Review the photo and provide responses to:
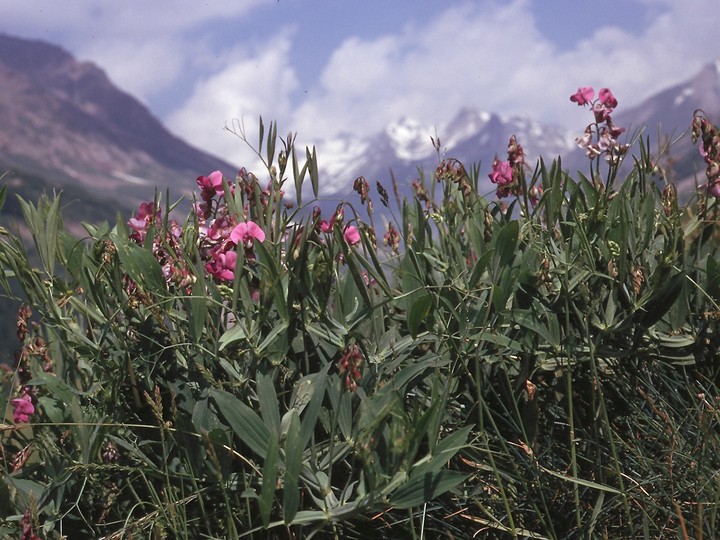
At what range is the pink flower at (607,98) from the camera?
7.80ft

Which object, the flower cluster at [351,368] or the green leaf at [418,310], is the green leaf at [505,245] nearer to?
the green leaf at [418,310]

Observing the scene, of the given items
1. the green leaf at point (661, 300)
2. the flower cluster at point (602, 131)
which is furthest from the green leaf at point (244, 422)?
the flower cluster at point (602, 131)

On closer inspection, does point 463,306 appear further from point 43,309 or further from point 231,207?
point 43,309

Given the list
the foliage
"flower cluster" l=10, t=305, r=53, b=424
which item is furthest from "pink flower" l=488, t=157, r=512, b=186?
"flower cluster" l=10, t=305, r=53, b=424

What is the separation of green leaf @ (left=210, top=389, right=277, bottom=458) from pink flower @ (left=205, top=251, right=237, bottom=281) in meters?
0.38

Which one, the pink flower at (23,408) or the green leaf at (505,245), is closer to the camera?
the green leaf at (505,245)

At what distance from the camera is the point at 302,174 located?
6.22 feet

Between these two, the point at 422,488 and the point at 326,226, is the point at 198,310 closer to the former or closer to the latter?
the point at 326,226

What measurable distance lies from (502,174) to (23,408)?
5.22 ft

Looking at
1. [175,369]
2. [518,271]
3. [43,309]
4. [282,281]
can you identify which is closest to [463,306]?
[518,271]

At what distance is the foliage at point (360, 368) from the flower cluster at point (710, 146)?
5.5 inches

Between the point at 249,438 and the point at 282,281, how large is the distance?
1.35 ft

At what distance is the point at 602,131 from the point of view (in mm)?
2357

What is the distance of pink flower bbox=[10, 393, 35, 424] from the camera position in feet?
6.95
